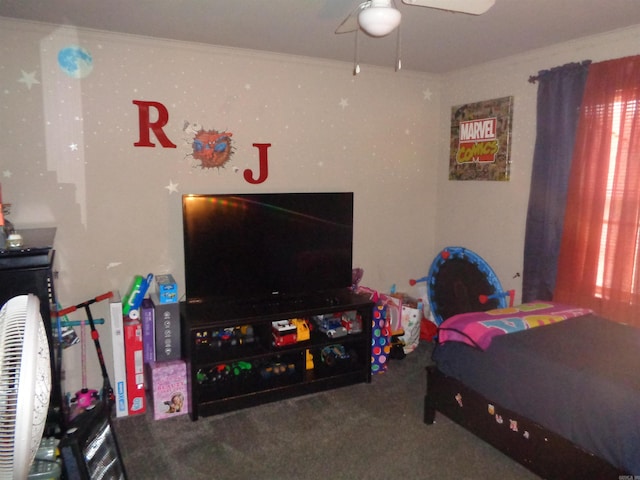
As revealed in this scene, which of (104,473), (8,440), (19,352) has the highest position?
(19,352)

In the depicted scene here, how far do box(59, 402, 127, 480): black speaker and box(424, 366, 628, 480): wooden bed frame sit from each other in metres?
1.72

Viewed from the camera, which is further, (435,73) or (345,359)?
(435,73)

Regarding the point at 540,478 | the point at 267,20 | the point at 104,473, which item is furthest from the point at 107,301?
the point at 540,478

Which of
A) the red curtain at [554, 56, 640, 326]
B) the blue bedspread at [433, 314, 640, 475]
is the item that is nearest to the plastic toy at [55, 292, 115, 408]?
the blue bedspread at [433, 314, 640, 475]

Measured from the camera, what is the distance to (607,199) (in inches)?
116

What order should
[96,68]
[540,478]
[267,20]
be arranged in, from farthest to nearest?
[96,68] < [267,20] < [540,478]

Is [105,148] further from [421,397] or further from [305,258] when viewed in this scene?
[421,397]

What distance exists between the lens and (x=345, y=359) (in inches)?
135

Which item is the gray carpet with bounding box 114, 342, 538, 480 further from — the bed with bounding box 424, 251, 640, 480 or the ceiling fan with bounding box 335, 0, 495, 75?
the ceiling fan with bounding box 335, 0, 495, 75

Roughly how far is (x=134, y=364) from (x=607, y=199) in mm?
3145

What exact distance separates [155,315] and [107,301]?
444 mm

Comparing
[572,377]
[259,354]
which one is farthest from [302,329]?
[572,377]

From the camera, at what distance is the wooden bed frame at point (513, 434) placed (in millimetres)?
2002

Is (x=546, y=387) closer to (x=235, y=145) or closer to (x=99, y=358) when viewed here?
(x=235, y=145)
